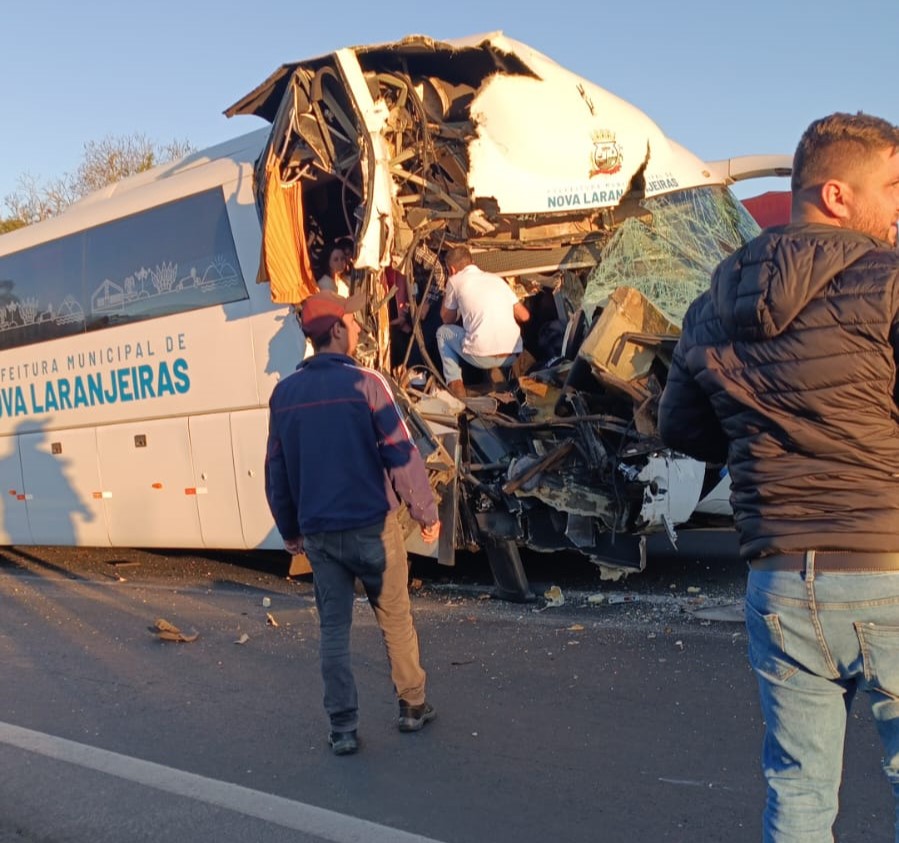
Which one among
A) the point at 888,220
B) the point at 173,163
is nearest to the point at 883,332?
the point at 888,220

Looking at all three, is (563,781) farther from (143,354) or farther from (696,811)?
(143,354)

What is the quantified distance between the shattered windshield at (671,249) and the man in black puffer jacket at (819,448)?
15.9ft

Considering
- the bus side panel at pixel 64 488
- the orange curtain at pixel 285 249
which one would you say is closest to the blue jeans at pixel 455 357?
the orange curtain at pixel 285 249

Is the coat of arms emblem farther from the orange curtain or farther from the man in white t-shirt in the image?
the orange curtain

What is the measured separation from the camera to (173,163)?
32.7ft

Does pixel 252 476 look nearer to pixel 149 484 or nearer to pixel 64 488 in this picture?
pixel 149 484

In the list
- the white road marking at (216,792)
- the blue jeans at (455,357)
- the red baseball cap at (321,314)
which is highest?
the red baseball cap at (321,314)

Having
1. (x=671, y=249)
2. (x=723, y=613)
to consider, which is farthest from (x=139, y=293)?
(x=723, y=613)

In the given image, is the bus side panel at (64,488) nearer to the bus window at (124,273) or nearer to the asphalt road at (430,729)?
the bus window at (124,273)

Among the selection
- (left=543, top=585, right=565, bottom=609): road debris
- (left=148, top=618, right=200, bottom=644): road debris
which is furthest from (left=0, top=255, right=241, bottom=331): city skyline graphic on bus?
(left=543, top=585, right=565, bottom=609): road debris

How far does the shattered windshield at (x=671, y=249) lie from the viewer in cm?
753

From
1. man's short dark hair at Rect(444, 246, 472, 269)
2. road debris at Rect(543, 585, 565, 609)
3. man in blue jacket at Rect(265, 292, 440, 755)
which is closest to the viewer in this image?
man in blue jacket at Rect(265, 292, 440, 755)

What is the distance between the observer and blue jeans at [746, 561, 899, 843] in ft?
7.53

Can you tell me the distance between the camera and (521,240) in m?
8.29
